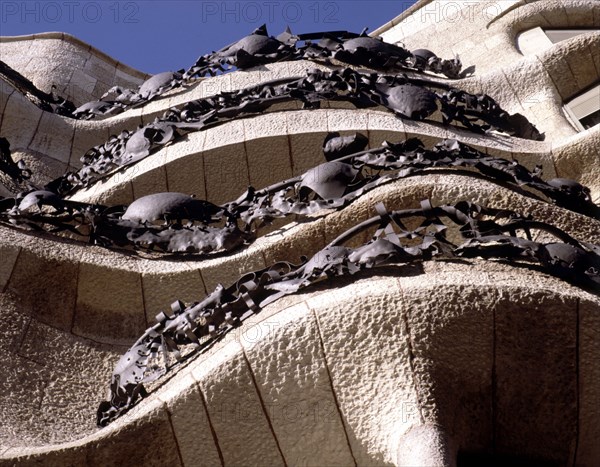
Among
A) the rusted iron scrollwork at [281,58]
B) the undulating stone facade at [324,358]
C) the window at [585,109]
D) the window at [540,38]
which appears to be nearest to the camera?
the undulating stone facade at [324,358]

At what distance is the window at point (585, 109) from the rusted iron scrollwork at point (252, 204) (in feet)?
12.3

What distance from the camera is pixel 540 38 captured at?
50.9 feet

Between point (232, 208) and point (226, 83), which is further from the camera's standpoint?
point (226, 83)

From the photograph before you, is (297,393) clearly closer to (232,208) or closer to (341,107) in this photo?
(232,208)

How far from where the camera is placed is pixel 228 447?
5.59 meters

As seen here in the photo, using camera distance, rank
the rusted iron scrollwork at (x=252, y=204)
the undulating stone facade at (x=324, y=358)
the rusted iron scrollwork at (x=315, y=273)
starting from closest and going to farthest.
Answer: the undulating stone facade at (x=324, y=358)
the rusted iron scrollwork at (x=315, y=273)
the rusted iron scrollwork at (x=252, y=204)

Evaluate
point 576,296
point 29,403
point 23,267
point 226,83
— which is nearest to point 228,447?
point 29,403

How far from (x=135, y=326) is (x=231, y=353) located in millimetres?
1780

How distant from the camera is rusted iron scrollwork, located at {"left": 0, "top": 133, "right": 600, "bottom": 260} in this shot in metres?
7.97

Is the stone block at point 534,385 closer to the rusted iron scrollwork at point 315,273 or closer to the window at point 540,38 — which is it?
the rusted iron scrollwork at point 315,273

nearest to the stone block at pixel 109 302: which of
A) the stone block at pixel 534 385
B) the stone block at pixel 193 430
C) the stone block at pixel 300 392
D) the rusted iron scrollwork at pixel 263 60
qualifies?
the stone block at pixel 193 430

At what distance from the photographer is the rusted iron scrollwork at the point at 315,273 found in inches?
242

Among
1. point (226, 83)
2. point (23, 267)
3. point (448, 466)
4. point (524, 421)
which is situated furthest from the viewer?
point (226, 83)

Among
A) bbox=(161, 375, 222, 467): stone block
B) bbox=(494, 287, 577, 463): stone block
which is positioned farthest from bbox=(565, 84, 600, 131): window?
bbox=(161, 375, 222, 467): stone block
